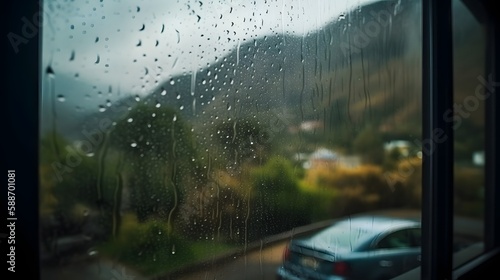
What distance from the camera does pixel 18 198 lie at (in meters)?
0.62

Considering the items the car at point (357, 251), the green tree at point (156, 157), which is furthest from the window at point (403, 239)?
the green tree at point (156, 157)

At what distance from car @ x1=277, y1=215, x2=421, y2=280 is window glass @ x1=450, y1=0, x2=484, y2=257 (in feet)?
2.10

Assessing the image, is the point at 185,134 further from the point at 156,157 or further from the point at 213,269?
the point at 213,269

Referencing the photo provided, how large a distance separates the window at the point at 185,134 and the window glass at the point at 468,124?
2.30 ft

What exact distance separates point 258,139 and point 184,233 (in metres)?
0.34

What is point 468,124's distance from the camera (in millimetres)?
2312

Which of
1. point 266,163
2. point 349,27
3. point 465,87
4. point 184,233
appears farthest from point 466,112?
point 184,233

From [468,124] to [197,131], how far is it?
207cm

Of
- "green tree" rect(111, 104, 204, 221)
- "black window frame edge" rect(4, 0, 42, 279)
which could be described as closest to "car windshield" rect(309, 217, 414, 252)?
"green tree" rect(111, 104, 204, 221)

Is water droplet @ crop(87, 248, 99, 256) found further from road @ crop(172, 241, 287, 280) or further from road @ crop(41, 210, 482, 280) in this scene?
road @ crop(172, 241, 287, 280)

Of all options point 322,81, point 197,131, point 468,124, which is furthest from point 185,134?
point 468,124

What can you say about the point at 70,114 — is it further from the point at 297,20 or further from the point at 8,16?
the point at 297,20

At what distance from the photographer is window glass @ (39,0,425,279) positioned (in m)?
0.67

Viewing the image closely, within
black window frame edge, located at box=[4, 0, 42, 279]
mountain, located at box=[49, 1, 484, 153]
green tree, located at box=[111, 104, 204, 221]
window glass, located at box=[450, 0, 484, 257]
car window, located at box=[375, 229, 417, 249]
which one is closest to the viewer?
black window frame edge, located at box=[4, 0, 42, 279]
